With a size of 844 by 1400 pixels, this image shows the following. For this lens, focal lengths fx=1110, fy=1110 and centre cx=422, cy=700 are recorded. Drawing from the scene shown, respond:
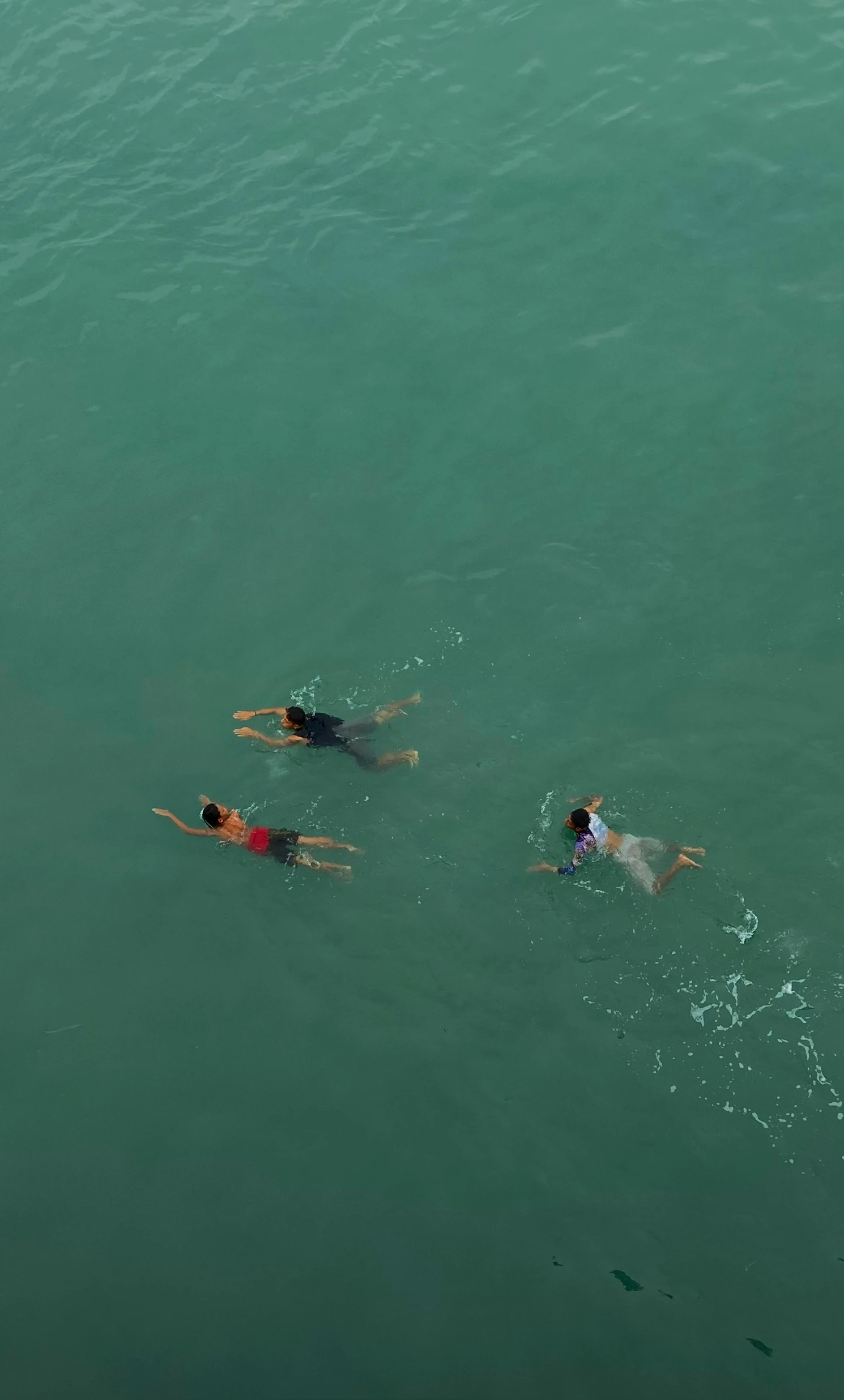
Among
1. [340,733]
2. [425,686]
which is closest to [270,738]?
[340,733]

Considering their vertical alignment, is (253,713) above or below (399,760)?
above

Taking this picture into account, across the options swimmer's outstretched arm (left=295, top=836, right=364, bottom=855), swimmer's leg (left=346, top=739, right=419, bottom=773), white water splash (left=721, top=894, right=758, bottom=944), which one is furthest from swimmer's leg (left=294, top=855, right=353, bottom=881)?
white water splash (left=721, top=894, right=758, bottom=944)

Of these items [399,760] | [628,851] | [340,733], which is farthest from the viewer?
[340,733]

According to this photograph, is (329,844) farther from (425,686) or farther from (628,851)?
(628,851)

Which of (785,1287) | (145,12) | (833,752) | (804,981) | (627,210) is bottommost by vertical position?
(785,1287)

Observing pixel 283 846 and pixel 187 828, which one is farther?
pixel 187 828

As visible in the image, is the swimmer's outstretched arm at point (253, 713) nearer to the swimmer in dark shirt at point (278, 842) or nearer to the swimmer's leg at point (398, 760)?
the swimmer in dark shirt at point (278, 842)

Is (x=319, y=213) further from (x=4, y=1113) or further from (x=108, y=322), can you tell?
(x=4, y=1113)

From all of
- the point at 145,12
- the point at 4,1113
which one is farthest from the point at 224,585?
the point at 145,12
